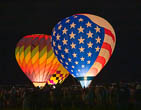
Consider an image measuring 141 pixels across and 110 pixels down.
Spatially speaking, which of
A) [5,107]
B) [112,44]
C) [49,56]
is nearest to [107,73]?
[49,56]

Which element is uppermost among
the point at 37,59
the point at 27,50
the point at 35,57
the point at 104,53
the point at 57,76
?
the point at 27,50

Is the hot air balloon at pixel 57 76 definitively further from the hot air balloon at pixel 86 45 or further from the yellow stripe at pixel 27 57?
the hot air balloon at pixel 86 45

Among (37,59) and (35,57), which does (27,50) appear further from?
(37,59)

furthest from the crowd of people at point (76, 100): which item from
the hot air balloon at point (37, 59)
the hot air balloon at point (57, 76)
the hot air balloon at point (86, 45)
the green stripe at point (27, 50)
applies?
the hot air balloon at point (57, 76)

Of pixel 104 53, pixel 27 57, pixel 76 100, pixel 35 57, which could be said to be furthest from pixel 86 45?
pixel 27 57

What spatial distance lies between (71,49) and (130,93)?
12901mm

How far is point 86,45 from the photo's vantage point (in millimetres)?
22016

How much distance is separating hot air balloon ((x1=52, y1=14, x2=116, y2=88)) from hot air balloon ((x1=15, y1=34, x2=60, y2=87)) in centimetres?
696

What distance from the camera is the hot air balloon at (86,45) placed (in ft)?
71.9

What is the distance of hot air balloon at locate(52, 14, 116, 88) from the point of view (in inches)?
862

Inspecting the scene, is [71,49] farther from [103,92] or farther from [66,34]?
[103,92]

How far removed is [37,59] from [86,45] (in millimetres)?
8737

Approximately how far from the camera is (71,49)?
22.4 metres

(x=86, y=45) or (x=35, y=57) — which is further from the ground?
Result: (x=35, y=57)
